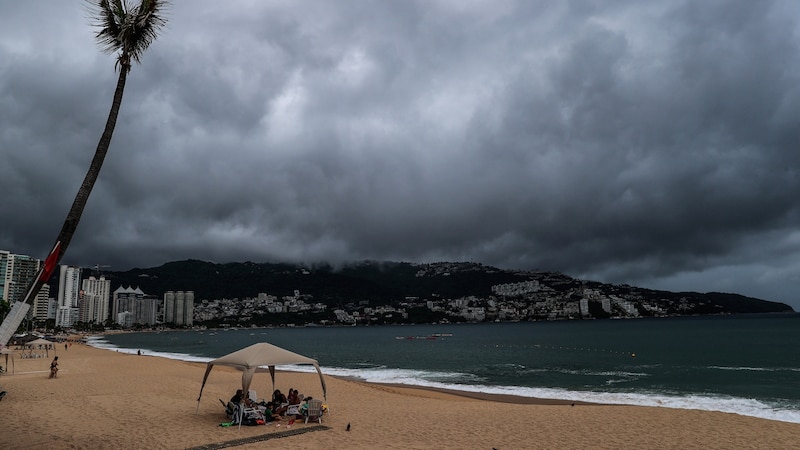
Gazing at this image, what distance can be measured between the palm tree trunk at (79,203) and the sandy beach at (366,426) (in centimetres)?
534

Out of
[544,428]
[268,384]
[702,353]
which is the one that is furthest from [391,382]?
[702,353]

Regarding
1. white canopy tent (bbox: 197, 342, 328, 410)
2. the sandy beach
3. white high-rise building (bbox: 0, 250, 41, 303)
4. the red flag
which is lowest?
the sandy beach

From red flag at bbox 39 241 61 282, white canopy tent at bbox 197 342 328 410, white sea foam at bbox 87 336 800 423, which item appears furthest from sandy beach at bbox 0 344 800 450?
red flag at bbox 39 241 61 282

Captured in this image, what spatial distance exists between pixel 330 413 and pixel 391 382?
16.0 m

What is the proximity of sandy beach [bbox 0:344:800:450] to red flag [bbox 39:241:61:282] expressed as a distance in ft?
17.7

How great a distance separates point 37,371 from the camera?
28953 millimetres

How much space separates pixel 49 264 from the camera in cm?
695

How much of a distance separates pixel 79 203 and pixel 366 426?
926 cm

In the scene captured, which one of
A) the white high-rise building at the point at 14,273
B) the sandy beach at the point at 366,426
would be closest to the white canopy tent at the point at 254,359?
the sandy beach at the point at 366,426

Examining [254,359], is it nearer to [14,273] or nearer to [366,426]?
[366,426]

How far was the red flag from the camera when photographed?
22.5ft

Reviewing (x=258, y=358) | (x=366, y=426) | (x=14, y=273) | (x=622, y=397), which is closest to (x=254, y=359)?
(x=258, y=358)

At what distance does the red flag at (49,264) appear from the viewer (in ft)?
22.5

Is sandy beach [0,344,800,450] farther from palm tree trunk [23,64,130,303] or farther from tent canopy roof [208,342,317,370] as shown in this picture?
palm tree trunk [23,64,130,303]
